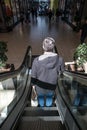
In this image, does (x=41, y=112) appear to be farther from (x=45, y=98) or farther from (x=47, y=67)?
(x=47, y=67)

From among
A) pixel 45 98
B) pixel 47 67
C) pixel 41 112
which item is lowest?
pixel 41 112

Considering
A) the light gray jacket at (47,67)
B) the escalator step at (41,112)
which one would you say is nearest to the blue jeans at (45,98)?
the escalator step at (41,112)

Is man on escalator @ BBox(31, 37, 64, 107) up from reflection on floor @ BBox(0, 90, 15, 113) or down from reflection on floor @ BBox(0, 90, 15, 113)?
up

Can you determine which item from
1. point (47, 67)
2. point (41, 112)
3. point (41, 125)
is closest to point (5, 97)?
point (41, 112)

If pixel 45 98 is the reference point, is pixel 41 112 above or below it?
below

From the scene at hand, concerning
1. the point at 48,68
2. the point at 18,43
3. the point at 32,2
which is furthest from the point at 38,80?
the point at 32,2

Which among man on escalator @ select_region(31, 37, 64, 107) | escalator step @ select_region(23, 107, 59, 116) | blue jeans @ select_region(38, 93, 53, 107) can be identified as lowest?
escalator step @ select_region(23, 107, 59, 116)

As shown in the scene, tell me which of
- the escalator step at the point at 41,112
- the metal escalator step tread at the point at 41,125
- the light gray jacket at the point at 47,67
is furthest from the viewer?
the escalator step at the point at 41,112

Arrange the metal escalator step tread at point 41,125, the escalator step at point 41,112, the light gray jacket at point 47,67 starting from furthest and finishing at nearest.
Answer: the escalator step at point 41,112 < the light gray jacket at point 47,67 < the metal escalator step tread at point 41,125

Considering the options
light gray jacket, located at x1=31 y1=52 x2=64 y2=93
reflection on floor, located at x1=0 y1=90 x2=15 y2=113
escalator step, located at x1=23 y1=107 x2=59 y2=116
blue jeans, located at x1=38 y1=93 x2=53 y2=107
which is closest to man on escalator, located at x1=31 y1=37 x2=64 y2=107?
light gray jacket, located at x1=31 y1=52 x2=64 y2=93

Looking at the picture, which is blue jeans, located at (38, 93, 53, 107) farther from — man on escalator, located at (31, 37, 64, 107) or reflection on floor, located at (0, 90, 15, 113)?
reflection on floor, located at (0, 90, 15, 113)

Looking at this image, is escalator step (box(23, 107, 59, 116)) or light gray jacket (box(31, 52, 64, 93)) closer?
light gray jacket (box(31, 52, 64, 93))

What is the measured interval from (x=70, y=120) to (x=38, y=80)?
952mm

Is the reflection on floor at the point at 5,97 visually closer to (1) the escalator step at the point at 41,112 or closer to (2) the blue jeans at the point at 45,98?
(1) the escalator step at the point at 41,112
